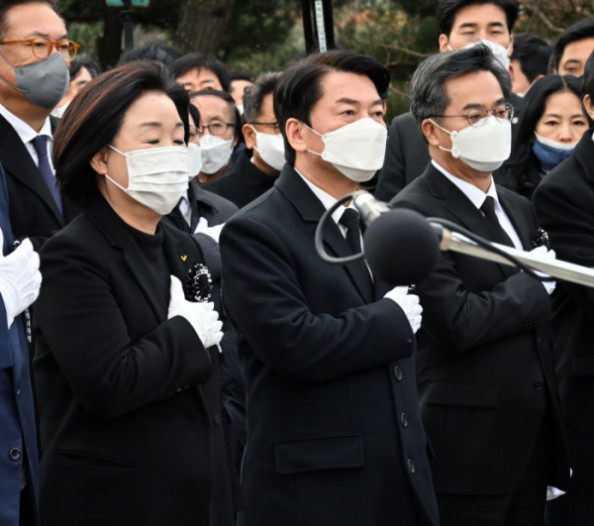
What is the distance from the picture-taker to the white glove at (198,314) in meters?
3.51

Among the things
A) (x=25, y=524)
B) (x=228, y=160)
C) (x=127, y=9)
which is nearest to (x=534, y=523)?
(x=25, y=524)

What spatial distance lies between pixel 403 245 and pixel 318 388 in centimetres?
163

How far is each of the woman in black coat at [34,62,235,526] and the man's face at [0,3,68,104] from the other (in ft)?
2.94

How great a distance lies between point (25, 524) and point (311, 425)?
0.94 m

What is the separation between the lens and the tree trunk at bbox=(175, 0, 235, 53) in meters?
13.7

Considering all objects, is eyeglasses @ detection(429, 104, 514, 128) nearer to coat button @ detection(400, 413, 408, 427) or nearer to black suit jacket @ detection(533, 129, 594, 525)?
black suit jacket @ detection(533, 129, 594, 525)

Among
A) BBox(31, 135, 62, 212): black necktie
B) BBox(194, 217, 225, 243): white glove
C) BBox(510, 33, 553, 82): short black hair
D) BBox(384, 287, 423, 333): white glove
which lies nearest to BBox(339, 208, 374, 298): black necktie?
BBox(384, 287, 423, 333): white glove

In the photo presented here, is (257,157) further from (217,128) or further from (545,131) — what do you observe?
(545,131)

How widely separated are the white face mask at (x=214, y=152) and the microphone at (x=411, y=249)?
196 inches

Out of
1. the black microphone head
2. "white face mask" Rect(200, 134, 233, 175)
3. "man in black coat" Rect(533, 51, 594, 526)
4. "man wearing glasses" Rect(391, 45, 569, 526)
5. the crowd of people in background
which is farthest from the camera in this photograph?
"white face mask" Rect(200, 134, 233, 175)

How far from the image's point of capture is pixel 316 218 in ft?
12.2

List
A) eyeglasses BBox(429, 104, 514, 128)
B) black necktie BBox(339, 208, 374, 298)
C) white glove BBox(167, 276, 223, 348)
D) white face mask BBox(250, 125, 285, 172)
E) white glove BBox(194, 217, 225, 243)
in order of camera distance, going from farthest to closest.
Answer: white face mask BBox(250, 125, 285, 172) < white glove BBox(194, 217, 225, 243) < eyeglasses BBox(429, 104, 514, 128) < black necktie BBox(339, 208, 374, 298) < white glove BBox(167, 276, 223, 348)

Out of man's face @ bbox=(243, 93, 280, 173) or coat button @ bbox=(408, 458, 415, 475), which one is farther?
man's face @ bbox=(243, 93, 280, 173)

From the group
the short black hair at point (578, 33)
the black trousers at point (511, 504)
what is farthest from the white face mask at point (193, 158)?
the short black hair at point (578, 33)
